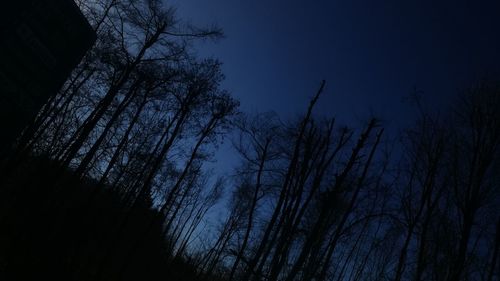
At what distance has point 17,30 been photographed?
258 centimetres

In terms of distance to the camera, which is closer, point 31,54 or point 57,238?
point 31,54

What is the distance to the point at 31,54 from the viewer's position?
9.23 feet

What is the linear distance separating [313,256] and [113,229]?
35.6 feet

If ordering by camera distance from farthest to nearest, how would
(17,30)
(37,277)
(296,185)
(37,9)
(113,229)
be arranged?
(113,229) → (296,185) → (37,277) → (37,9) → (17,30)

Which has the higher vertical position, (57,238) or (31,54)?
(31,54)

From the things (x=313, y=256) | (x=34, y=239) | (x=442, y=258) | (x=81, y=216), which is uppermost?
(x=442, y=258)

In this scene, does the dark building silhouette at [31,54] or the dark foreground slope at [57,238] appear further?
the dark foreground slope at [57,238]

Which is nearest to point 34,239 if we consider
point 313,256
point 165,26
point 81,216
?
point 81,216

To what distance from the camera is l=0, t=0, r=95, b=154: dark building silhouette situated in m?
2.55

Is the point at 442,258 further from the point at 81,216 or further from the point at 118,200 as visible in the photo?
the point at 118,200

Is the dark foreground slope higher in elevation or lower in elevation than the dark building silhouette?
lower

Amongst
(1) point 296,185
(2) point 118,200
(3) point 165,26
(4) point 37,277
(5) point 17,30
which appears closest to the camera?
(5) point 17,30

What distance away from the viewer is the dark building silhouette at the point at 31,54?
2551mm

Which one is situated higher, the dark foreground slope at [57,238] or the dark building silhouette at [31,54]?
the dark building silhouette at [31,54]
